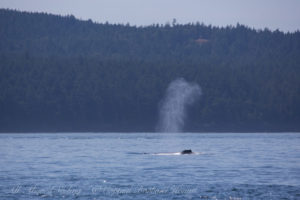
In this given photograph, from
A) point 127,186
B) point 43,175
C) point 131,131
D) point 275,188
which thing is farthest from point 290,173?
point 131,131

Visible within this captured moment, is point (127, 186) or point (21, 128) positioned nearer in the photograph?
point (127, 186)

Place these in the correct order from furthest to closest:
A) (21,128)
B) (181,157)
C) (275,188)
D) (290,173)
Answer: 1. (21,128)
2. (181,157)
3. (290,173)
4. (275,188)

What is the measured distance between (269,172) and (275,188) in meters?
9.70

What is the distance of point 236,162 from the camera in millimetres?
64938

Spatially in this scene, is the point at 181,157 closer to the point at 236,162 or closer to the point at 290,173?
the point at 236,162

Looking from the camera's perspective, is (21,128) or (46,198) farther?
(21,128)

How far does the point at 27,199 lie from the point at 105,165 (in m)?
22.0

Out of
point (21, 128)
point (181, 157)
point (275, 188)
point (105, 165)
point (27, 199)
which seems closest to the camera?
point (27, 199)

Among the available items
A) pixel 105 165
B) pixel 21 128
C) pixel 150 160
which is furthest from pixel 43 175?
pixel 21 128

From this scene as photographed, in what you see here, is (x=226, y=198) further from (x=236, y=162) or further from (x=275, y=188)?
(x=236, y=162)

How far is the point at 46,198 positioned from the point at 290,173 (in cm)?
2008

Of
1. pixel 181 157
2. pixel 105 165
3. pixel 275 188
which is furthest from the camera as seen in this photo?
pixel 181 157

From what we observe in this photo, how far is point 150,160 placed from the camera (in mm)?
67250

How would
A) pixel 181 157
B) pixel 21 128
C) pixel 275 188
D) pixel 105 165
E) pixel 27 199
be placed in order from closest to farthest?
pixel 27 199 < pixel 275 188 < pixel 105 165 < pixel 181 157 < pixel 21 128
